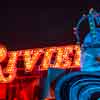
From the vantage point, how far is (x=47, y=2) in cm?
387

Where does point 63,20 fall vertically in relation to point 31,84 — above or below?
above

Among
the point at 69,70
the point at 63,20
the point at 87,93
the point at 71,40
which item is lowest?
the point at 87,93

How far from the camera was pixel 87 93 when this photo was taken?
3443 mm

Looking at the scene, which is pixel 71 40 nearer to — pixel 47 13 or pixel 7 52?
pixel 47 13

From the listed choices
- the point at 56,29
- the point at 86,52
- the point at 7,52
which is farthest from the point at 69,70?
the point at 7,52

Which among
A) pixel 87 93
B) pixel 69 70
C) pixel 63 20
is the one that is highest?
pixel 63 20

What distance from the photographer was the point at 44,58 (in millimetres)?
3729

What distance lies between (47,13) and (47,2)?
13 cm

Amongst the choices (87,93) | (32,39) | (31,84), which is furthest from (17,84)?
(87,93)

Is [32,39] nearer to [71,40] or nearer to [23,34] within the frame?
[23,34]

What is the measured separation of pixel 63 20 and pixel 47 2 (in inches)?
11.5

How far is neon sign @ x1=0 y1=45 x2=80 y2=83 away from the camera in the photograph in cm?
361

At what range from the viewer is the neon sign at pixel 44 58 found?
3609mm

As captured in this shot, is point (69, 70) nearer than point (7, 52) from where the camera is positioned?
Yes
